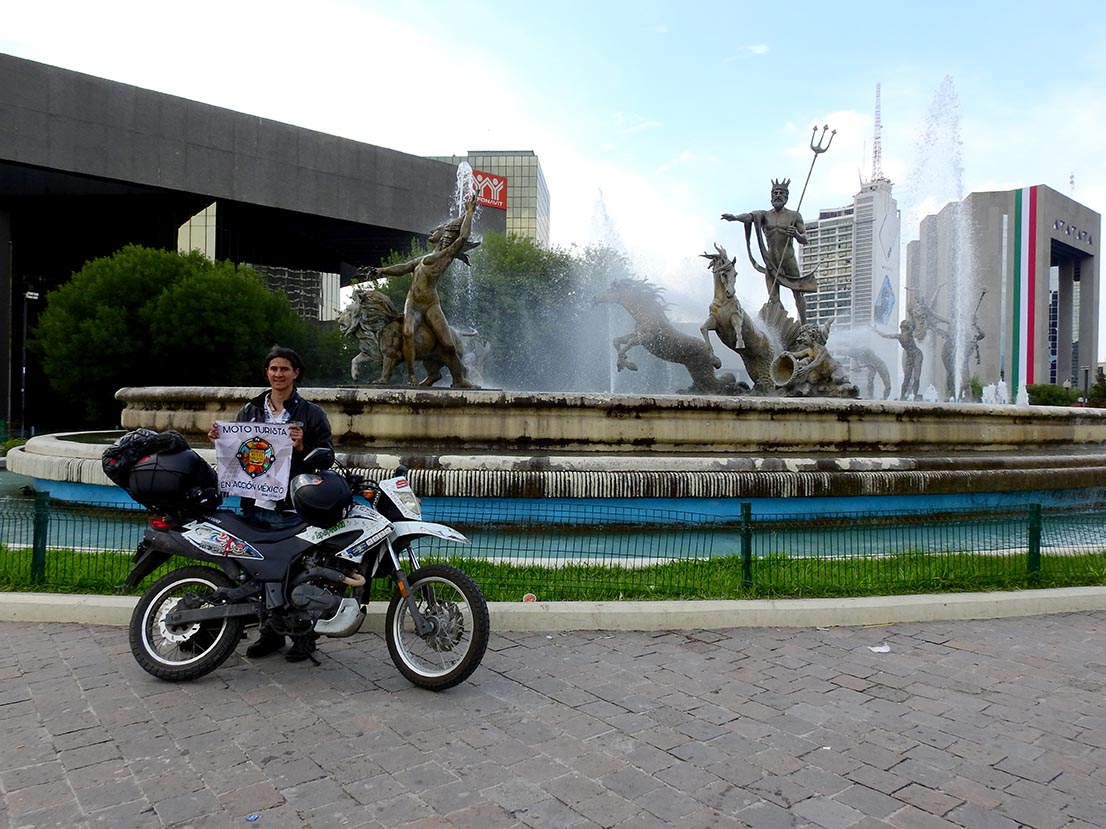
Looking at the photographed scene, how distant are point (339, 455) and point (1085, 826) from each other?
748 centimetres

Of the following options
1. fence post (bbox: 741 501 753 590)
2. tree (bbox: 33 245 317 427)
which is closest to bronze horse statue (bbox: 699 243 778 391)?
fence post (bbox: 741 501 753 590)

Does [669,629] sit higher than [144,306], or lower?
lower

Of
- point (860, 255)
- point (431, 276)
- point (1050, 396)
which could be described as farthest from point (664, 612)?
point (860, 255)

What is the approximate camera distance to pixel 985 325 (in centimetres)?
8250

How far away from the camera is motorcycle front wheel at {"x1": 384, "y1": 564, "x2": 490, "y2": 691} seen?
12.8ft

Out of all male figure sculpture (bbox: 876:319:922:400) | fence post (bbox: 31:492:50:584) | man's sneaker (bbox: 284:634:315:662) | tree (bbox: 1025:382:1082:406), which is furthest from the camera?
tree (bbox: 1025:382:1082:406)

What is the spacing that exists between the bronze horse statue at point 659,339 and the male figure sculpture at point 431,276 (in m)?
4.47

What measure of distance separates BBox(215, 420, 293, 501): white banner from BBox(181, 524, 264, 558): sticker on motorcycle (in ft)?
0.75

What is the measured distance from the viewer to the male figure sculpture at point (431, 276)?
1205 cm

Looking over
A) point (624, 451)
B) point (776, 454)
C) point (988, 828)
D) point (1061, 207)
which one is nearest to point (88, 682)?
point (988, 828)

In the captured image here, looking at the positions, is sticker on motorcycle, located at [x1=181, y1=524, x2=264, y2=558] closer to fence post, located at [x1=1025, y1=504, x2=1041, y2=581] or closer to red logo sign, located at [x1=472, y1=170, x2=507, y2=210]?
fence post, located at [x1=1025, y1=504, x2=1041, y2=581]

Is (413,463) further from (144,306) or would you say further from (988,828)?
(144,306)

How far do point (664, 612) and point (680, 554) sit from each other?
2230 mm

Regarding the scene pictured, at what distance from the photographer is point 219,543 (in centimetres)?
410
